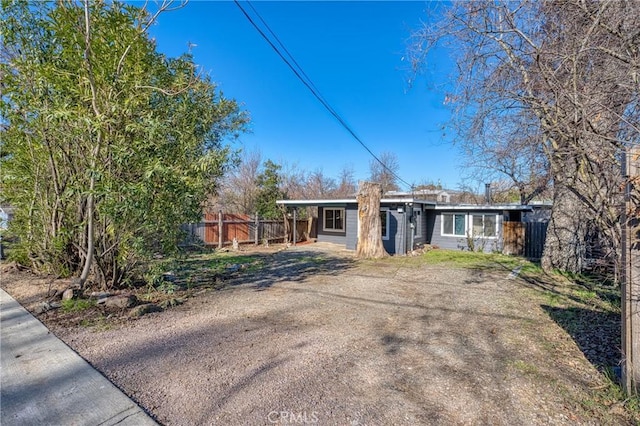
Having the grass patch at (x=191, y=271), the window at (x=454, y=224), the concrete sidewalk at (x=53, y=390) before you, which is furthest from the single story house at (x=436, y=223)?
the concrete sidewalk at (x=53, y=390)

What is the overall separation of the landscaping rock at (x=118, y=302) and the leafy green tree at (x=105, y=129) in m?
0.67

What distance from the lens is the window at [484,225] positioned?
13103mm

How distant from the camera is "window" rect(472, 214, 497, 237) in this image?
516 inches

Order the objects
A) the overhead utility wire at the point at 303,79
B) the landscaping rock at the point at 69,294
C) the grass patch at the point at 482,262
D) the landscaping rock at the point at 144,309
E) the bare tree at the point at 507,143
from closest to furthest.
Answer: the bare tree at the point at 507,143
the landscaping rock at the point at 144,309
the landscaping rock at the point at 69,294
the overhead utility wire at the point at 303,79
the grass patch at the point at 482,262

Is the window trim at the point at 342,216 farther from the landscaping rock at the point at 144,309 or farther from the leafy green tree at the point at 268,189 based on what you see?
the landscaping rock at the point at 144,309

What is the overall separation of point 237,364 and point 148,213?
113 inches

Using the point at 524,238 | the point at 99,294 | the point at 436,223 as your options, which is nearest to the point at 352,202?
the point at 436,223

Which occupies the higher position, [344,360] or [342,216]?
[342,216]

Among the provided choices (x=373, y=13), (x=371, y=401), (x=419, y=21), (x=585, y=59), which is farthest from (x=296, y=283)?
(x=373, y=13)

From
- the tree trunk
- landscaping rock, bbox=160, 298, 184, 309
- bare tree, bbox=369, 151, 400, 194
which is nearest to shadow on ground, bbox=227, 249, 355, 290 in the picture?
the tree trunk

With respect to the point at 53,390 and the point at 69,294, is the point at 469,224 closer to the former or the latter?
the point at 69,294

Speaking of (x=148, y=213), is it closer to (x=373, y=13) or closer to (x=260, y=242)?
(x=373, y=13)

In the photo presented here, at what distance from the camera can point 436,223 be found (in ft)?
47.1

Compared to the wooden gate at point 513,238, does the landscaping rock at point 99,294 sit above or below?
below
